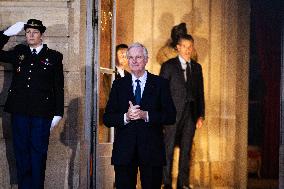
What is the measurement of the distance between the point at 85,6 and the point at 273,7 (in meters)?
5.01

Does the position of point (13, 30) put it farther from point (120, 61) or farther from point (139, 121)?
point (120, 61)

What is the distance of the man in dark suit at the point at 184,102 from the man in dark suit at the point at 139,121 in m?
3.42

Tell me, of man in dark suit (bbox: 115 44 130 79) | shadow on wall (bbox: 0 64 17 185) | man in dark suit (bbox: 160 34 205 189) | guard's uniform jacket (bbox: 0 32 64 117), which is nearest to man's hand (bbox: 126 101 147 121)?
guard's uniform jacket (bbox: 0 32 64 117)

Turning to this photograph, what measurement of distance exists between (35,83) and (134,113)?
1.24 meters

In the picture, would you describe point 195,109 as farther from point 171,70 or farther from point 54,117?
point 54,117

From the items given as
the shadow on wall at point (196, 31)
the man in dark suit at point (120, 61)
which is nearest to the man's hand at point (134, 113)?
the man in dark suit at point (120, 61)

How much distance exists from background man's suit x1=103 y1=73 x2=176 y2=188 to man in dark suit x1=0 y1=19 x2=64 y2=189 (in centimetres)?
86

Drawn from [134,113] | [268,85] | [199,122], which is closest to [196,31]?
[199,122]

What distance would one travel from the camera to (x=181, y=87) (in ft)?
25.8

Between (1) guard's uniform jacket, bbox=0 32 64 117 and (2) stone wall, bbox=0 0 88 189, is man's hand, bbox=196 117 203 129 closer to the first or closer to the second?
(2) stone wall, bbox=0 0 88 189

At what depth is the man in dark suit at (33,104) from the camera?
495 cm

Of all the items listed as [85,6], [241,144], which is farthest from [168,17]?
[85,6]

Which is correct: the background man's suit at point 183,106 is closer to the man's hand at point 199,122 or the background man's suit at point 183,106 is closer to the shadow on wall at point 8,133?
the man's hand at point 199,122

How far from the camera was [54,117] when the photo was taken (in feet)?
16.3
